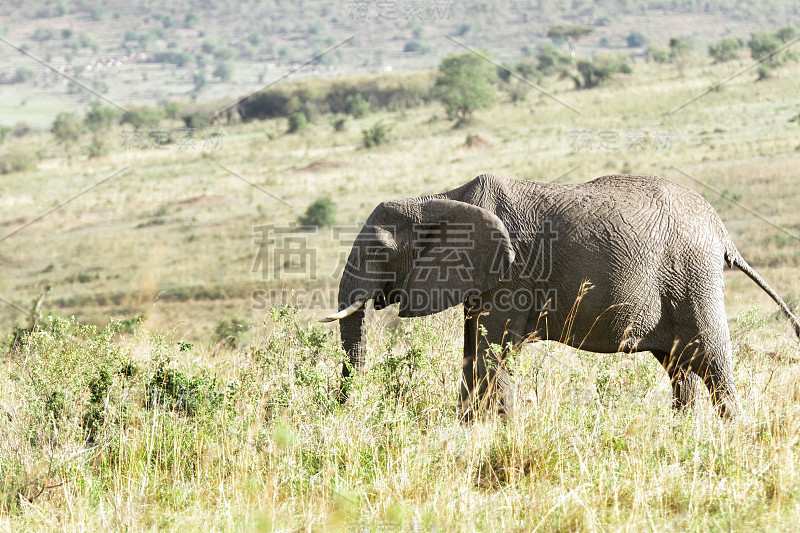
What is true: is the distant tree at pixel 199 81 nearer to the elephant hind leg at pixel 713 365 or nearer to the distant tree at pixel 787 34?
the distant tree at pixel 787 34

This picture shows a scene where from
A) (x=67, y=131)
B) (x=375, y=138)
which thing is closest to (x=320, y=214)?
(x=375, y=138)

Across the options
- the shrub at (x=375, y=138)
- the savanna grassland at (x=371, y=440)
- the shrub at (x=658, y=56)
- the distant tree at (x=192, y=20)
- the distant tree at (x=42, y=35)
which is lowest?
the savanna grassland at (x=371, y=440)

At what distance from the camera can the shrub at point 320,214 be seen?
2864 centimetres

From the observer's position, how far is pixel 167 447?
5449mm

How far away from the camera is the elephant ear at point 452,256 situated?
6113mm

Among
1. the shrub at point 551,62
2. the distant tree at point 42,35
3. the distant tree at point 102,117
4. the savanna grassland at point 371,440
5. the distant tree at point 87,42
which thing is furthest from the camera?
the distant tree at point 42,35

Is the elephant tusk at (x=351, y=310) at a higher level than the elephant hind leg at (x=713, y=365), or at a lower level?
higher

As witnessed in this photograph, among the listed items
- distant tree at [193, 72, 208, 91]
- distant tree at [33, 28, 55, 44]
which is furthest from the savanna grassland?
distant tree at [33, 28, 55, 44]

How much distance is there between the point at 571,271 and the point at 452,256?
838mm

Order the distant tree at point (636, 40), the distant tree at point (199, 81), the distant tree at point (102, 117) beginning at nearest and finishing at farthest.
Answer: the distant tree at point (102, 117)
the distant tree at point (636, 40)
the distant tree at point (199, 81)

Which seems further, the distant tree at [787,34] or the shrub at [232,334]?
the distant tree at [787,34]

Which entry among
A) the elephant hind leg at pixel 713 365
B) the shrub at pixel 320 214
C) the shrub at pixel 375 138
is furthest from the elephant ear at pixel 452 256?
the shrub at pixel 375 138

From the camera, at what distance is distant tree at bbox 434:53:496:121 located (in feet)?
171

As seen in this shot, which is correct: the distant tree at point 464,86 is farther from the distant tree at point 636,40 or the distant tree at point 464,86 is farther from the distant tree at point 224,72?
the distant tree at point 224,72
